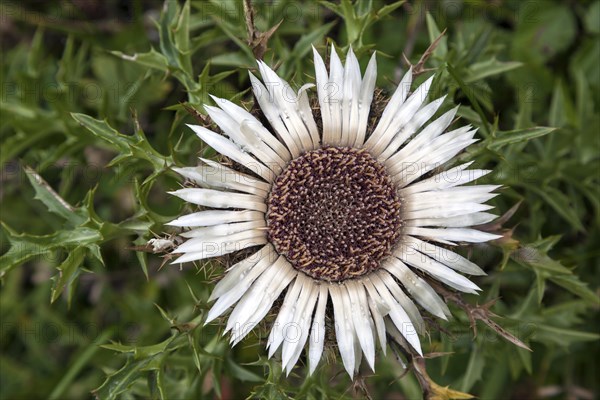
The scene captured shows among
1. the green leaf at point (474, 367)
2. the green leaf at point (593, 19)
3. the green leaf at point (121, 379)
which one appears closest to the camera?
the green leaf at point (121, 379)

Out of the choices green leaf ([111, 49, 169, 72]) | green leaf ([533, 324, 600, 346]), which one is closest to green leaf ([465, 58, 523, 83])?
green leaf ([533, 324, 600, 346])

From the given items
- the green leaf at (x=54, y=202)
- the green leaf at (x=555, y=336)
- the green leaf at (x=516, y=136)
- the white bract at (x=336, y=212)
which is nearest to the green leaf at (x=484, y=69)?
the green leaf at (x=516, y=136)

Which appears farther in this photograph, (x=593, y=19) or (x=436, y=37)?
(x=593, y=19)

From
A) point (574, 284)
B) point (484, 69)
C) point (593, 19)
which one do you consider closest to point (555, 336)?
point (574, 284)

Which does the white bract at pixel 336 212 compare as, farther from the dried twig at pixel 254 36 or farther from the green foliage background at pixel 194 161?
the green foliage background at pixel 194 161

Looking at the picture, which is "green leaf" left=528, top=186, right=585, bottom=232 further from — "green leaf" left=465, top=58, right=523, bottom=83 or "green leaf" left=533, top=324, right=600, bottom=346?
"green leaf" left=465, top=58, right=523, bottom=83

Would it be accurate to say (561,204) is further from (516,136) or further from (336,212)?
(336,212)
